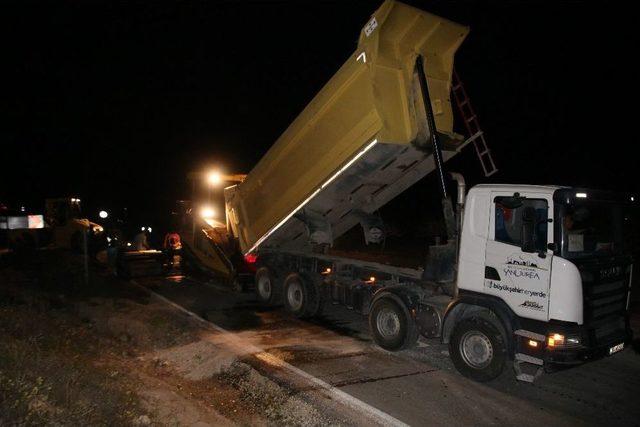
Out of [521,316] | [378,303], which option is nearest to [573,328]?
[521,316]

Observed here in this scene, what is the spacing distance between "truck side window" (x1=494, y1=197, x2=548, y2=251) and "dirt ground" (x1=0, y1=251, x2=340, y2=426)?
9.55 feet

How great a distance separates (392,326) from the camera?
293 inches

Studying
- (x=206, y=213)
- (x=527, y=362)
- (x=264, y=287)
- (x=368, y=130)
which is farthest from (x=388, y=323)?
(x=206, y=213)

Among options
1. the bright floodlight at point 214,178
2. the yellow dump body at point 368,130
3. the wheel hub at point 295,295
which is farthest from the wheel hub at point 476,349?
the bright floodlight at point 214,178

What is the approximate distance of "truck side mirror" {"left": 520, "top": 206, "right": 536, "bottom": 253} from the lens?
5613mm

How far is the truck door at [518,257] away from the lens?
222 inches

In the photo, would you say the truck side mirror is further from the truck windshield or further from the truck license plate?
the truck license plate

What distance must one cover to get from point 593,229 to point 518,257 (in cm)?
103

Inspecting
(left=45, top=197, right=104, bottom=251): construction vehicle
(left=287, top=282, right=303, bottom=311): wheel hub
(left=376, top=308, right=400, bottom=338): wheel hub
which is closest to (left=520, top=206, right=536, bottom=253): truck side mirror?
(left=376, top=308, right=400, bottom=338): wheel hub

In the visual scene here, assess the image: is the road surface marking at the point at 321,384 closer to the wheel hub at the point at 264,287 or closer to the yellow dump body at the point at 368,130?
the wheel hub at the point at 264,287

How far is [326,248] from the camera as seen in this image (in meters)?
10.1

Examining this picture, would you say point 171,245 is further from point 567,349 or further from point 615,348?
point 615,348

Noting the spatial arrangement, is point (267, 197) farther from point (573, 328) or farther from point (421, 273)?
point (573, 328)

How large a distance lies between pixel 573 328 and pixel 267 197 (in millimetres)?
5553
